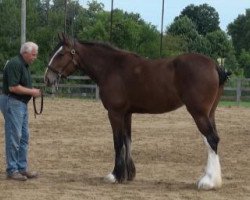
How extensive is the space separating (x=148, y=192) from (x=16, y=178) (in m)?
1.91

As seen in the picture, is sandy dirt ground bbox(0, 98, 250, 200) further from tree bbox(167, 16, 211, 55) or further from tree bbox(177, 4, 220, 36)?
tree bbox(177, 4, 220, 36)

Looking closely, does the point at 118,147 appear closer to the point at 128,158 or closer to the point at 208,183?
the point at 128,158

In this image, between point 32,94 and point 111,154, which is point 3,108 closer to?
point 32,94

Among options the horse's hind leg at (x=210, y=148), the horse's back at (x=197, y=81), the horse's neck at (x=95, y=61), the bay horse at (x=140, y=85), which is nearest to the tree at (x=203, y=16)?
the horse's neck at (x=95, y=61)

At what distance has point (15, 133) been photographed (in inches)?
315

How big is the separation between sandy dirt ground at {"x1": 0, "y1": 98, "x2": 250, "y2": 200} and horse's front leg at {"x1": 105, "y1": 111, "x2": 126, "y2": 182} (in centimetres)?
16

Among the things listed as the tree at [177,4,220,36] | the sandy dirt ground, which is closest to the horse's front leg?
the sandy dirt ground

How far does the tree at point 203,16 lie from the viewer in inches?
3113

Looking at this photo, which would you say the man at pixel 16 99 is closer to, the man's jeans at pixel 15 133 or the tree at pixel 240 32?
the man's jeans at pixel 15 133

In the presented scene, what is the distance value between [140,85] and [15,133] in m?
1.81

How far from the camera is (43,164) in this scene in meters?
9.37

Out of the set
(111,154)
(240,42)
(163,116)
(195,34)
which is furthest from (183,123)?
(240,42)

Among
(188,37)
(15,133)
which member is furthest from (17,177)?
(188,37)

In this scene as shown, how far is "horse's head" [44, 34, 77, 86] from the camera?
8.25m
